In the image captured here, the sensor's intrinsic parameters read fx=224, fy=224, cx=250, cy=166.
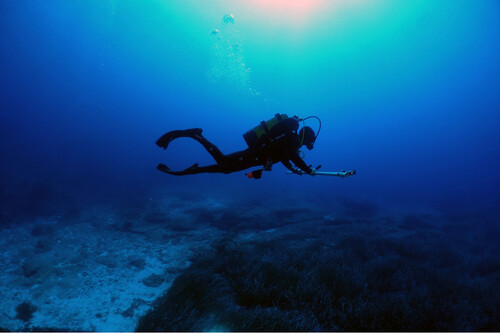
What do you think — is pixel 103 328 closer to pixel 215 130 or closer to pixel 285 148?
pixel 285 148

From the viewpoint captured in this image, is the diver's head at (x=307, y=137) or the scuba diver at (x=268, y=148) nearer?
the scuba diver at (x=268, y=148)

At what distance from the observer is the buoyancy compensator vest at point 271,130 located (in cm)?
471

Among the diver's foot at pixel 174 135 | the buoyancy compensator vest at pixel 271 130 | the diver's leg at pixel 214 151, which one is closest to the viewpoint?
the buoyancy compensator vest at pixel 271 130

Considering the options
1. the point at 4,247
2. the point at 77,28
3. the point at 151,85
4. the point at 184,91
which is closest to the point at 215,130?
the point at 184,91

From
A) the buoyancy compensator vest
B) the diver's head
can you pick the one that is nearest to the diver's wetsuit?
the buoyancy compensator vest

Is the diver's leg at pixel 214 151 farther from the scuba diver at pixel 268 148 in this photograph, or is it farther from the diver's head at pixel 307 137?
the diver's head at pixel 307 137

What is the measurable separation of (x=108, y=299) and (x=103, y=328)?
39.4 inches

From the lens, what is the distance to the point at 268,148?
16.1 feet

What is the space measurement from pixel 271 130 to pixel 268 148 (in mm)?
403

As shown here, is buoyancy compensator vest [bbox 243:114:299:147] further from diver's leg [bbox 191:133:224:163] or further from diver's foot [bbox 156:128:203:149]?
diver's foot [bbox 156:128:203:149]

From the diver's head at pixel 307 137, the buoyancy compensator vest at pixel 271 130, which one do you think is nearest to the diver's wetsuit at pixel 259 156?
the buoyancy compensator vest at pixel 271 130

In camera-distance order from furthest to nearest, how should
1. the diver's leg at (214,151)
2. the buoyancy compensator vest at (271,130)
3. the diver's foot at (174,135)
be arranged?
the diver's foot at (174,135) → the diver's leg at (214,151) → the buoyancy compensator vest at (271,130)

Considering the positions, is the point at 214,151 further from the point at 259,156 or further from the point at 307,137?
the point at 307,137

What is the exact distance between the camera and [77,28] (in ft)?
321
